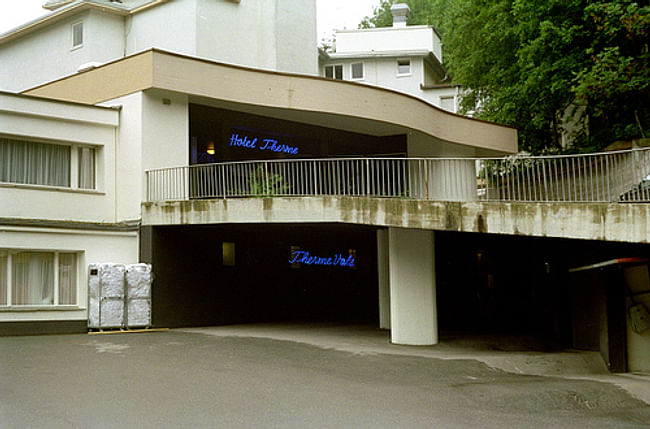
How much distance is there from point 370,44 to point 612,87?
24355 mm

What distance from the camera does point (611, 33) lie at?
24438 millimetres

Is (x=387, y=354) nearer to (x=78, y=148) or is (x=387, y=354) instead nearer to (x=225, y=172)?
(x=225, y=172)

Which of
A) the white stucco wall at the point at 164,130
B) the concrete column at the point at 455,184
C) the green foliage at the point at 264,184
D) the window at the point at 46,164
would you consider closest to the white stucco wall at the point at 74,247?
the window at the point at 46,164

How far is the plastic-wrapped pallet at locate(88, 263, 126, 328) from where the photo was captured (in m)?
19.9

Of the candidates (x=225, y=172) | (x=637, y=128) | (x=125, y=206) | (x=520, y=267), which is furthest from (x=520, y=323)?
(x=125, y=206)

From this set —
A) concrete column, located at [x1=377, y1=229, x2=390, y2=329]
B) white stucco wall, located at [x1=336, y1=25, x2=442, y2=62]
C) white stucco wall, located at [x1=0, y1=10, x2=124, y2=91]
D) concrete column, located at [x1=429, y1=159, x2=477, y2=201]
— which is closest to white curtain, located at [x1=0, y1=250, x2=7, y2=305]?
concrete column, located at [x1=377, y1=229, x2=390, y2=329]

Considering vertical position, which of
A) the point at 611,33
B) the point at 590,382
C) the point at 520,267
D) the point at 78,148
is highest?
the point at 611,33

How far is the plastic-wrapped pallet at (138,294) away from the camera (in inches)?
797

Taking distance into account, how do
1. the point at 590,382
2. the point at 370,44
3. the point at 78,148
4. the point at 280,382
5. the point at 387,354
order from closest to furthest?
the point at 280,382 < the point at 590,382 < the point at 387,354 < the point at 78,148 < the point at 370,44

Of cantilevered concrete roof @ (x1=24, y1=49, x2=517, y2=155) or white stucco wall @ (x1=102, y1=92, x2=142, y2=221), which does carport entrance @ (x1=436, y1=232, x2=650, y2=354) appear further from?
white stucco wall @ (x1=102, y1=92, x2=142, y2=221)

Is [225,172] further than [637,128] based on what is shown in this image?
No

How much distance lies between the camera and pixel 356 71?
45812 mm

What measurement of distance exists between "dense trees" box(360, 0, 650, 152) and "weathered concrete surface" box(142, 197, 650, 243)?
10.1m

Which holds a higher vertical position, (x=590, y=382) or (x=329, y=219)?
(x=329, y=219)
